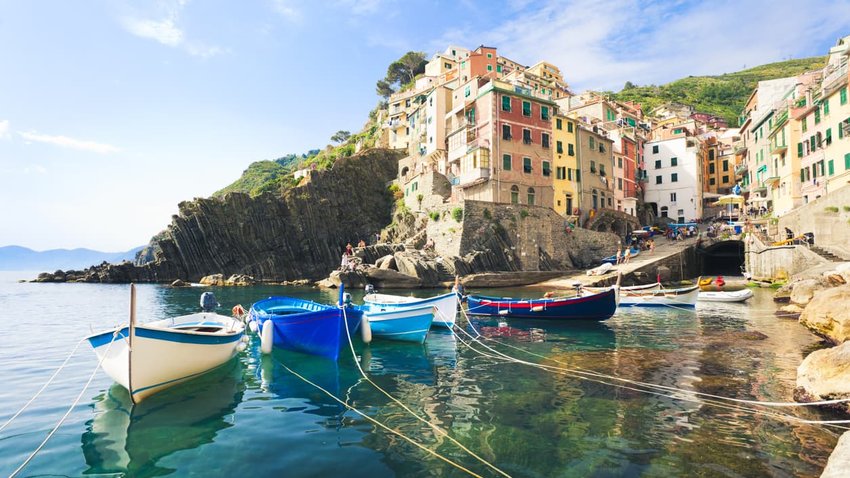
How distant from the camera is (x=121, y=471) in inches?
259

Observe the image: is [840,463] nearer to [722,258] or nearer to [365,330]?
[365,330]

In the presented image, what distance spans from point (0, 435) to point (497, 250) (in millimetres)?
39835

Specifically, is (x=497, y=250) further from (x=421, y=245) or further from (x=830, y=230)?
(x=830, y=230)

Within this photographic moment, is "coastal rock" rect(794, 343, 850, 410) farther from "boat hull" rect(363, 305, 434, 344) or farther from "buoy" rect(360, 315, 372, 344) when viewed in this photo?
"buoy" rect(360, 315, 372, 344)

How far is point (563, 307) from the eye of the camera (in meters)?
21.4

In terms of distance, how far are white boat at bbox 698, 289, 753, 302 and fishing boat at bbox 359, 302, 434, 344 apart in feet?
75.3

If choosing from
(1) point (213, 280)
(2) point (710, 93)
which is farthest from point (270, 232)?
(2) point (710, 93)

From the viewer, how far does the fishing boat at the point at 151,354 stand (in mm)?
9102

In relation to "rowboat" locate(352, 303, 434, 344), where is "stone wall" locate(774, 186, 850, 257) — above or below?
above

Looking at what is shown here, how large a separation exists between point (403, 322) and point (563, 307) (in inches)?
357

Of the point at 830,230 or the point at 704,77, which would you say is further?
the point at 704,77

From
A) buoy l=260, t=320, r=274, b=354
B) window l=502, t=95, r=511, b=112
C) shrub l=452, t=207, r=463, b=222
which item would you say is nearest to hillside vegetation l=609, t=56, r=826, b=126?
window l=502, t=95, r=511, b=112

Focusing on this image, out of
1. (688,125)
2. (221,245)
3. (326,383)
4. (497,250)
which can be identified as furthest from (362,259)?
(688,125)

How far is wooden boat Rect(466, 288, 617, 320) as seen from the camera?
20906 millimetres
